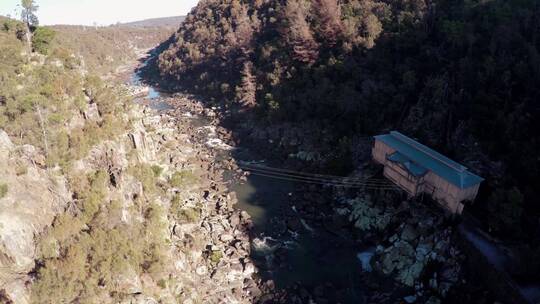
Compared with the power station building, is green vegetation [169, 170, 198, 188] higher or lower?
lower

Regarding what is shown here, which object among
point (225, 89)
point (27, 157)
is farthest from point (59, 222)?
point (225, 89)

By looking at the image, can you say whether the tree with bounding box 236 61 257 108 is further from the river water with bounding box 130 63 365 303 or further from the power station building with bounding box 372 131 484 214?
the power station building with bounding box 372 131 484 214

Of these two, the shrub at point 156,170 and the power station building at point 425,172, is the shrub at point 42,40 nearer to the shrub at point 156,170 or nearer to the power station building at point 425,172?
the shrub at point 156,170

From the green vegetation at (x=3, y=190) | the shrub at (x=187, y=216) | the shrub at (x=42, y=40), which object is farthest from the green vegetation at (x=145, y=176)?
the shrub at (x=42, y=40)

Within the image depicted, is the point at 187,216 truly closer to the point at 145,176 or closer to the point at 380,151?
the point at 145,176

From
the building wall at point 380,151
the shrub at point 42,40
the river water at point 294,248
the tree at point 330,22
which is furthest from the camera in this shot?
the tree at point 330,22

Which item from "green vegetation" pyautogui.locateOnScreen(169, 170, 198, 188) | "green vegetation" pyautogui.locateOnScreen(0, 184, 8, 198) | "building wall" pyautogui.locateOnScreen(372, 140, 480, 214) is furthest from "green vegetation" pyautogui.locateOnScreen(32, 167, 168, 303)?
"building wall" pyautogui.locateOnScreen(372, 140, 480, 214)

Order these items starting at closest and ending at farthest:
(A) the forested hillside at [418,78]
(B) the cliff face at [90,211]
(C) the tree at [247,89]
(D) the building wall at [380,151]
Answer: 1. (B) the cliff face at [90,211]
2. (A) the forested hillside at [418,78]
3. (D) the building wall at [380,151]
4. (C) the tree at [247,89]
